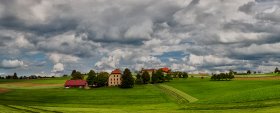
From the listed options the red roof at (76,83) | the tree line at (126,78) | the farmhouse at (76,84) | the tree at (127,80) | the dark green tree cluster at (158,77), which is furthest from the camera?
the dark green tree cluster at (158,77)

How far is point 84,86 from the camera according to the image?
154625 mm

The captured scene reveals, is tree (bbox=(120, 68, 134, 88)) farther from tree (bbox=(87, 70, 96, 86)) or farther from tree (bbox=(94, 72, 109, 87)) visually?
tree (bbox=(87, 70, 96, 86))

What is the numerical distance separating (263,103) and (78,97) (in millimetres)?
61766

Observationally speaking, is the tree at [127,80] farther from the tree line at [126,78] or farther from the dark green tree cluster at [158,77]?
the dark green tree cluster at [158,77]

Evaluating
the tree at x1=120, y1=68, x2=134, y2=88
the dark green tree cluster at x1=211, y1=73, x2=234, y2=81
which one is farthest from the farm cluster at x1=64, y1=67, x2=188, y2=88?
the dark green tree cluster at x1=211, y1=73, x2=234, y2=81

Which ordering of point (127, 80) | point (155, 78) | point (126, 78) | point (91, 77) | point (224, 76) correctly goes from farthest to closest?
point (224, 76)
point (155, 78)
point (91, 77)
point (126, 78)
point (127, 80)

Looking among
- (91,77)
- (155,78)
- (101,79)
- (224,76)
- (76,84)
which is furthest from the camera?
(224,76)

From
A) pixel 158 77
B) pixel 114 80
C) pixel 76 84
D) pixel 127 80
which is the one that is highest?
pixel 158 77

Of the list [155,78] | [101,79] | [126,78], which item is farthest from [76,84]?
[155,78]

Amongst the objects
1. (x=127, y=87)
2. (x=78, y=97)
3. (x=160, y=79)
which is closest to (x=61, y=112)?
(x=78, y=97)

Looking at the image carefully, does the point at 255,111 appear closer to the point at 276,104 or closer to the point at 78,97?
the point at 276,104

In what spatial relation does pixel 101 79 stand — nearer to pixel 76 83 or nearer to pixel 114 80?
pixel 114 80

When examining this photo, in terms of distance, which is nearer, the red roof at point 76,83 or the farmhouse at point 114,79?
the red roof at point 76,83

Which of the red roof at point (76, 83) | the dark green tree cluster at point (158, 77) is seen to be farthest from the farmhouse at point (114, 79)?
the dark green tree cluster at point (158, 77)
